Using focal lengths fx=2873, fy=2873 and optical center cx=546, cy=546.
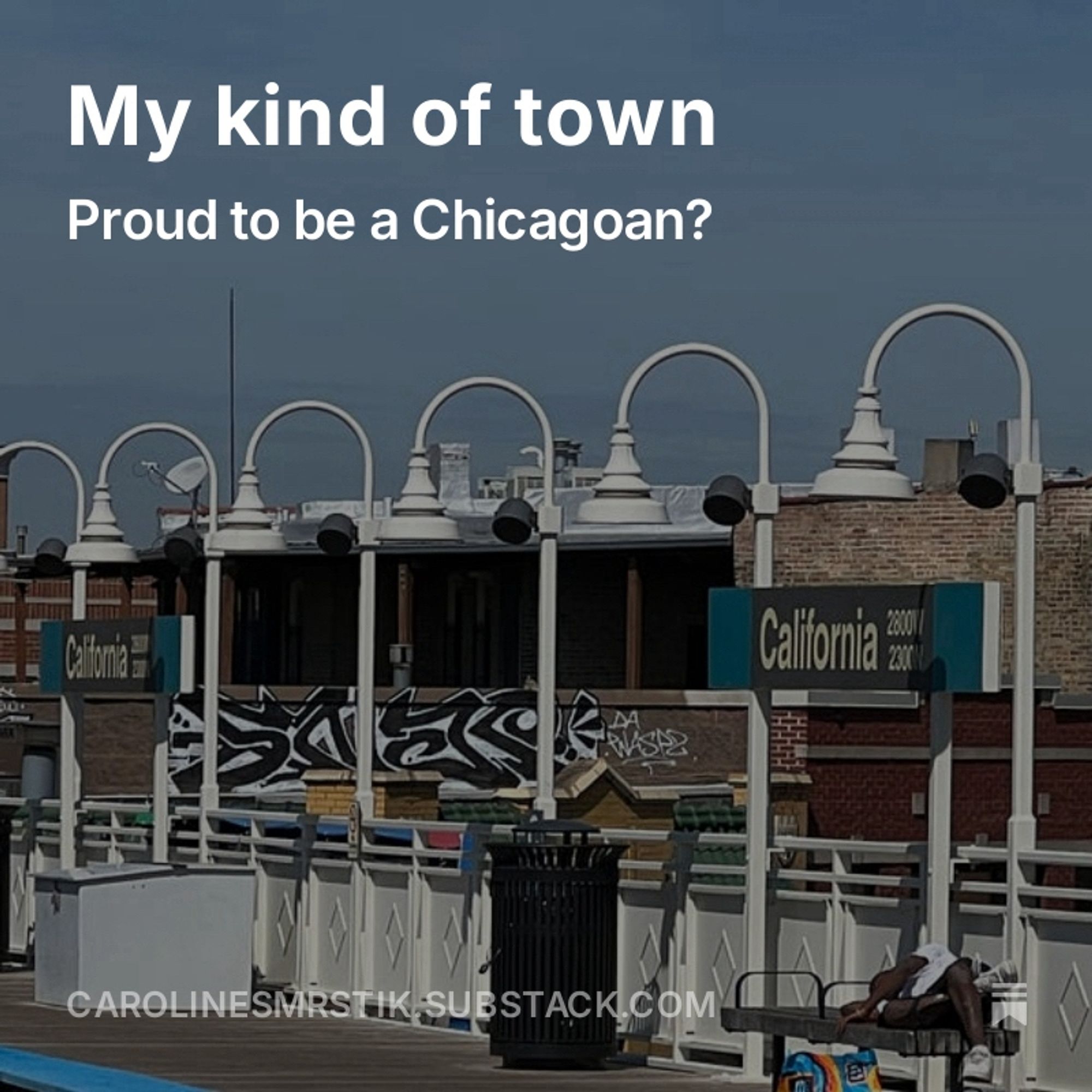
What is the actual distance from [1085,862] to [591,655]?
4054 cm

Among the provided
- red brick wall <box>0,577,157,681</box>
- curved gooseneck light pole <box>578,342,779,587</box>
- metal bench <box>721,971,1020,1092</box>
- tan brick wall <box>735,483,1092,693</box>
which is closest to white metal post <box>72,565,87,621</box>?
curved gooseneck light pole <box>578,342,779,587</box>

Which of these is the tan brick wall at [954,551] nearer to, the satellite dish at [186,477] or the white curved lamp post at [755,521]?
the satellite dish at [186,477]

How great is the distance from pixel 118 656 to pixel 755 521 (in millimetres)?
7250

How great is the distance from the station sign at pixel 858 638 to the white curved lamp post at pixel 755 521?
0.79ft

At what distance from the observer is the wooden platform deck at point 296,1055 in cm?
1438

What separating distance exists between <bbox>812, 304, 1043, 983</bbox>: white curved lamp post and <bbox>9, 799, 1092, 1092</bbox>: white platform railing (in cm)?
24

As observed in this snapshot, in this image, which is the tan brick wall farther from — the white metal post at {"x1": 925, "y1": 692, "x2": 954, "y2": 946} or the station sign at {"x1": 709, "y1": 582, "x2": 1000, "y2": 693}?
the white metal post at {"x1": 925, "y1": 692, "x2": 954, "y2": 946}

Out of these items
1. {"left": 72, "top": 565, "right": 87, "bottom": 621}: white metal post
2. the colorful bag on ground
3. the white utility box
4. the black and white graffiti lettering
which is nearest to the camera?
the colorful bag on ground

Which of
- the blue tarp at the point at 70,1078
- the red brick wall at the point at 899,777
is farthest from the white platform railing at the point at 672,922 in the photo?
the red brick wall at the point at 899,777

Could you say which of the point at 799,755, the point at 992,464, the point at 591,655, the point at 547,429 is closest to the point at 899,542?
the point at 591,655

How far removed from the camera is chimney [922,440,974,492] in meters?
49.8

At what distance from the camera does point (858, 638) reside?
46.4 ft

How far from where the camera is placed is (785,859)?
17.3 metres

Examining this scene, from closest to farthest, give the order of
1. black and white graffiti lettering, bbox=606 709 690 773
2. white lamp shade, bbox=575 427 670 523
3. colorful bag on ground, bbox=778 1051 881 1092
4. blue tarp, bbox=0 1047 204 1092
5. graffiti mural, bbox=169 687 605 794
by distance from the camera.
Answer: colorful bag on ground, bbox=778 1051 881 1092 → blue tarp, bbox=0 1047 204 1092 → white lamp shade, bbox=575 427 670 523 → black and white graffiti lettering, bbox=606 709 690 773 → graffiti mural, bbox=169 687 605 794
